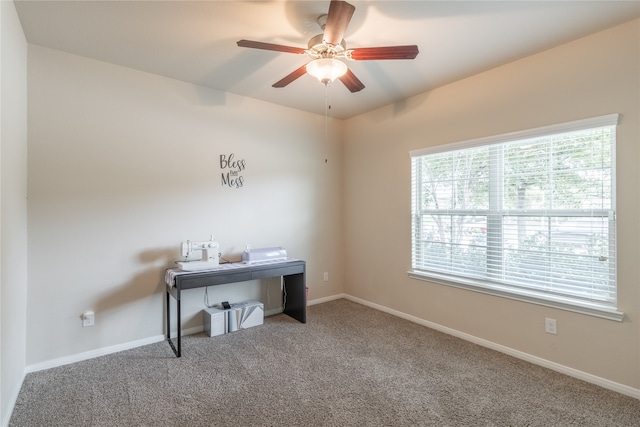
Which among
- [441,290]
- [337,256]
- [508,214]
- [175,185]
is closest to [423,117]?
[508,214]

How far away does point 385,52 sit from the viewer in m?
1.99

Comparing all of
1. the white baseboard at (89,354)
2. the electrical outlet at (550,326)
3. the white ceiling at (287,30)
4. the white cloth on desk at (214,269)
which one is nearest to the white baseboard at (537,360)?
the electrical outlet at (550,326)

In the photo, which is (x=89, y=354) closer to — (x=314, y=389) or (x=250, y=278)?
(x=250, y=278)

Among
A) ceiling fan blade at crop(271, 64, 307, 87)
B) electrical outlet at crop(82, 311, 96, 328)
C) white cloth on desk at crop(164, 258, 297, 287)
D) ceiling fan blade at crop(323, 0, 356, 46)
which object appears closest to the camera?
ceiling fan blade at crop(323, 0, 356, 46)

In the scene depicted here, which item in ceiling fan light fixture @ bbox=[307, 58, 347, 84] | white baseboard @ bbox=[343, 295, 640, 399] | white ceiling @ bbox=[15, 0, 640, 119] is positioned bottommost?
white baseboard @ bbox=[343, 295, 640, 399]

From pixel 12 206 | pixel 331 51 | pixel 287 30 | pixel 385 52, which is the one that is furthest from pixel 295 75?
pixel 12 206

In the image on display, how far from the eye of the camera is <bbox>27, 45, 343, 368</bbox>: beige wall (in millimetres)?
2477

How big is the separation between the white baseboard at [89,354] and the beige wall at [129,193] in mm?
20

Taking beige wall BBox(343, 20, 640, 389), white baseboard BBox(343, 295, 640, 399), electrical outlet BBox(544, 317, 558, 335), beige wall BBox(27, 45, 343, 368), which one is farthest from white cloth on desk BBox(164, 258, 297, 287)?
electrical outlet BBox(544, 317, 558, 335)

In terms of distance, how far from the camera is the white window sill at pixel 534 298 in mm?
2211

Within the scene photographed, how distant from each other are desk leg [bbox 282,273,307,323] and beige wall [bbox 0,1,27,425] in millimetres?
2283

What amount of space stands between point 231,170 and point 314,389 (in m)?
2.30

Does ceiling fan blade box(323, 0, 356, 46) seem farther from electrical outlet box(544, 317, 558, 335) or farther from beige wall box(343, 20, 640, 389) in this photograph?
electrical outlet box(544, 317, 558, 335)

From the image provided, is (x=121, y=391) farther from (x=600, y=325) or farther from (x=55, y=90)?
(x=600, y=325)
